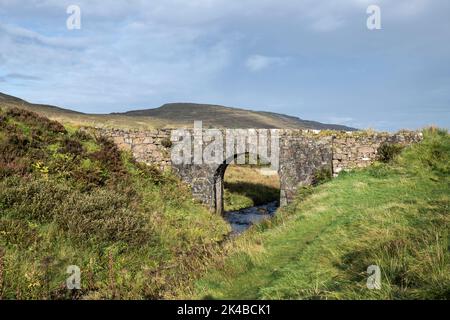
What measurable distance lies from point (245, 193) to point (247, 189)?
1.57m

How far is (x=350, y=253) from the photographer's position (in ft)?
25.1

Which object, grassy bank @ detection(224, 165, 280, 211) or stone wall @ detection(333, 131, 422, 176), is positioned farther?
grassy bank @ detection(224, 165, 280, 211)

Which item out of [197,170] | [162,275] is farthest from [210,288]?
[197,170]

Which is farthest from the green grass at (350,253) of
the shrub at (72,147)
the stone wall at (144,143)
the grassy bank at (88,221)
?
the stone wall at (144,143)

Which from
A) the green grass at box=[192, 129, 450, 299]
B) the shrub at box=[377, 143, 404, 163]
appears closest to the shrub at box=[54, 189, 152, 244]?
the green grass at box=[192, 129, 450, 299]

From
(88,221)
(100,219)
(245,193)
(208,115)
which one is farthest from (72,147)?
(208,115)

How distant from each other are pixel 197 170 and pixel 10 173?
35.9ft

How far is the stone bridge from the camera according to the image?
22344mm

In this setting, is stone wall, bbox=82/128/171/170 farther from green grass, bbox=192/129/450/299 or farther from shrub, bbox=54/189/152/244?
green grass, bbox=192/129/450/299

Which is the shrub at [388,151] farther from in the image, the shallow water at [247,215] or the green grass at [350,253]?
the green grass at [350,253]

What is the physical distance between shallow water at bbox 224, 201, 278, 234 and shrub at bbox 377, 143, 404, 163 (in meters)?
6.80

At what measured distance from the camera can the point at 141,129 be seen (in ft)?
77.2

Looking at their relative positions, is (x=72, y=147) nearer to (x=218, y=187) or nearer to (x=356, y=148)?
A: (x=218, y=187)

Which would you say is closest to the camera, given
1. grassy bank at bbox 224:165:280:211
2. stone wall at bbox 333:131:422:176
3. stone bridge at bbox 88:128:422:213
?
stone wall at bbox 333:131:422:176
